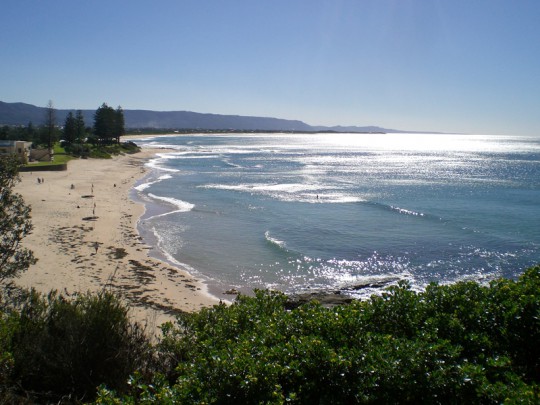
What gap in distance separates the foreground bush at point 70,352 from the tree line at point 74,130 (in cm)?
6757

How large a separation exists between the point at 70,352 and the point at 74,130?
7850 cm

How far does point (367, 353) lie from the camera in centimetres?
555

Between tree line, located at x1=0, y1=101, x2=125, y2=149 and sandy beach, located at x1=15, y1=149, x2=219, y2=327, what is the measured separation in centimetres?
4107

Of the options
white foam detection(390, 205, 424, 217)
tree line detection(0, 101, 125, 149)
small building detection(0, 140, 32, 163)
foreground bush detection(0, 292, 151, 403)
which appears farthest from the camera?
tree line detection(0, 101, 125, 149)

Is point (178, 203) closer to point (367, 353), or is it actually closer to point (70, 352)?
point (70, 352)

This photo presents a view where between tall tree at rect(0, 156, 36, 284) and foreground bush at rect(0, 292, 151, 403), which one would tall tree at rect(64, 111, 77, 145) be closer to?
tall tree at rect(0, 156, 36, 284)

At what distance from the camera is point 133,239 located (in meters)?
23.5

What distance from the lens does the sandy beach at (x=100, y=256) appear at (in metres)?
15.4

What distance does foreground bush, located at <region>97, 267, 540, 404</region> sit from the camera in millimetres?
5031

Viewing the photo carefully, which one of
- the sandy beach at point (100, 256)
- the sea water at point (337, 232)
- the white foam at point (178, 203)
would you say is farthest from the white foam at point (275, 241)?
the white foam at point (178, 203)

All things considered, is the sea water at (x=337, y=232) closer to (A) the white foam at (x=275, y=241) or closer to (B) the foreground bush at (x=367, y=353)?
(A) the white foam at (x=275, y=241)

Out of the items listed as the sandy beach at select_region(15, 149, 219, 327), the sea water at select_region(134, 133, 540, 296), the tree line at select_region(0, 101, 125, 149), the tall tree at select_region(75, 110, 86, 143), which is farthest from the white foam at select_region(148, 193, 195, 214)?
the tall tree at select_region(75, 110, 86, 143)

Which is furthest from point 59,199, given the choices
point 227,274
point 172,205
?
point 227,274

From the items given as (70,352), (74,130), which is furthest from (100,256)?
(74,130)
